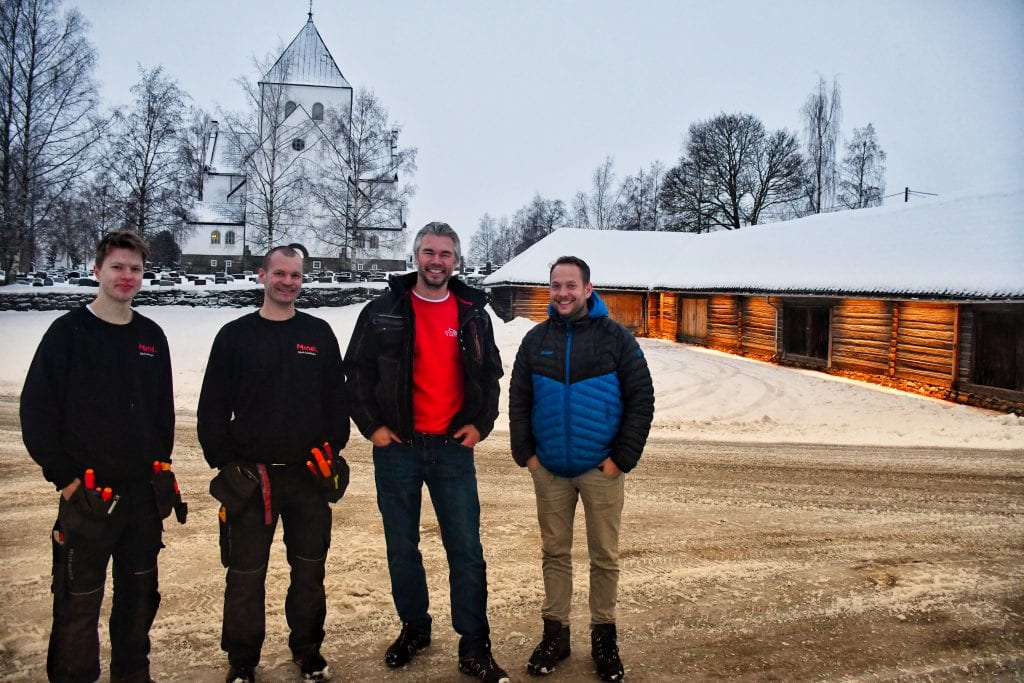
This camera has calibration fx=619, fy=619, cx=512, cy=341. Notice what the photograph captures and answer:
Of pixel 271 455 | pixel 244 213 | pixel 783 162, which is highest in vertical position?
pixel 783 162

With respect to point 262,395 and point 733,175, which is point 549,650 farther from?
point 733,175

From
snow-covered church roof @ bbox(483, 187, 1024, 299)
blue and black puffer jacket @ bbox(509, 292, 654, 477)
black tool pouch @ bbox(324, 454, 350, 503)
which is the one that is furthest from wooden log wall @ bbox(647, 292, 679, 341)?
black tool pouch @ bbox(324, 454, 350, 503)

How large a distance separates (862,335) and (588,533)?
15542 mm

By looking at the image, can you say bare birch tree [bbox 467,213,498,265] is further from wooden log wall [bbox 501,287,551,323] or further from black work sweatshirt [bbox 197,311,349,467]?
black work sweatshirt [bbox 197,311,349,467]

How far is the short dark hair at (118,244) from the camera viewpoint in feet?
9.78

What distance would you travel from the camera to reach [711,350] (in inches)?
882

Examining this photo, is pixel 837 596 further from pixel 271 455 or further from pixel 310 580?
pixel 271 455

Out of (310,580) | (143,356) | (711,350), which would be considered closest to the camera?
(143,356)

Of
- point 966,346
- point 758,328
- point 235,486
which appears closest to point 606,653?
point 235,486

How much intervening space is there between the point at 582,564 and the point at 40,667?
3.40 m

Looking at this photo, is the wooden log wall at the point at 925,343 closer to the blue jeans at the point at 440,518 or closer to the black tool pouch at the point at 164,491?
the blue jeans at the point at 440,518

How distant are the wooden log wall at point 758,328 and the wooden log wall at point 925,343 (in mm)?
4362

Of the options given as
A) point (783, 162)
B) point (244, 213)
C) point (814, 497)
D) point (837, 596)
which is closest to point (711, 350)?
point (814, 497)

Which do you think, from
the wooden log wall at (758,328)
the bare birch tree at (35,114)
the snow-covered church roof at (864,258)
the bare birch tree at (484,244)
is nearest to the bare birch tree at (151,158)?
the bare birch tree at (35,114)
